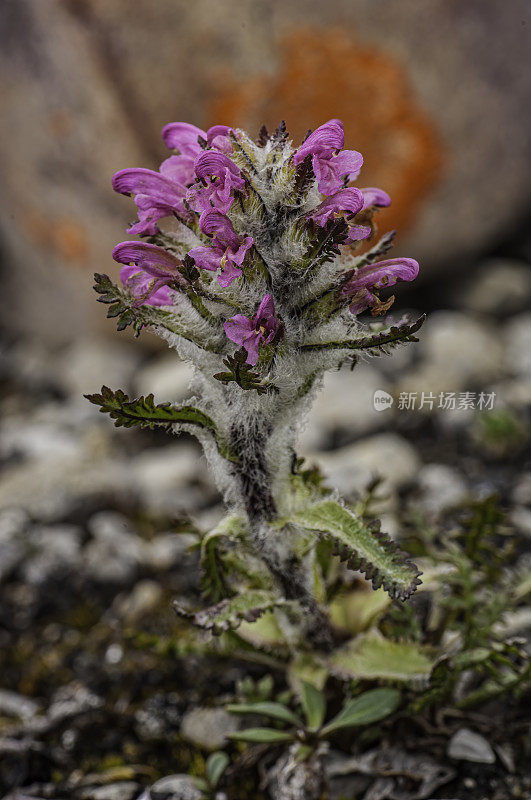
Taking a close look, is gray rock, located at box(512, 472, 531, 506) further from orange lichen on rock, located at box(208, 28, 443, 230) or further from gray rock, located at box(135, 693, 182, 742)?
orange lichen on rock, located at box(208, 28, 443, 230)

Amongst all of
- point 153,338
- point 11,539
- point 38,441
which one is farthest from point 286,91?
point 11,539

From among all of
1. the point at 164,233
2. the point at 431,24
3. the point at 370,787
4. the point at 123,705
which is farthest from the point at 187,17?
the point at 370,787

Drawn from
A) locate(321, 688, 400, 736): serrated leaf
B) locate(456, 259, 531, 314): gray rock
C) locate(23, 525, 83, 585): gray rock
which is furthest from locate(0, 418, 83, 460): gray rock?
locate(456, 259, 531, 314): gray rock

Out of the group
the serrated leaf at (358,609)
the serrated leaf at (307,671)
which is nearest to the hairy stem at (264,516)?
the serrated leaf at (307,671)

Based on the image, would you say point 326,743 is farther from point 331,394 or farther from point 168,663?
point 331,394

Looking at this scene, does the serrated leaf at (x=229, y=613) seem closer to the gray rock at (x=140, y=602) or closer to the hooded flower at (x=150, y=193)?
the hooded flower at (x=150, y=193)

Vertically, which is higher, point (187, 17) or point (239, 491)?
point (187, 17)
